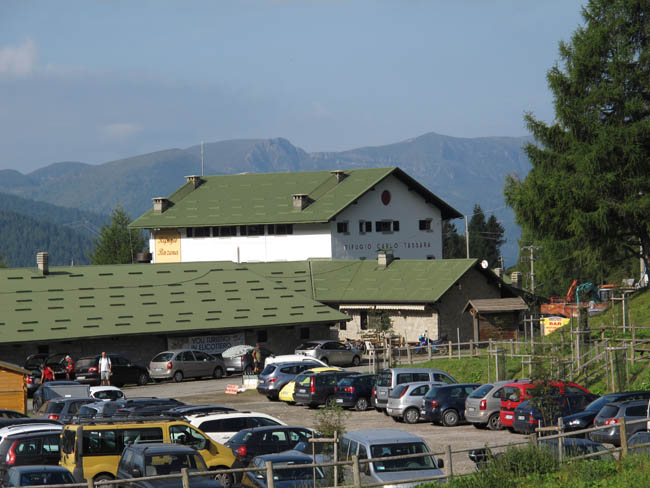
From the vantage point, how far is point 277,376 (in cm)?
4372

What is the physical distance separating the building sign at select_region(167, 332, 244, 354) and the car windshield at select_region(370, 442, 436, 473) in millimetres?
34588

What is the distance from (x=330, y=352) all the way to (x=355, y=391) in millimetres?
15464

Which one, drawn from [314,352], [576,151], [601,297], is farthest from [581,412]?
[601,297]

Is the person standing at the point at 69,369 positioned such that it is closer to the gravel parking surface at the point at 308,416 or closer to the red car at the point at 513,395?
the gravel parking surface at the point at 308,416

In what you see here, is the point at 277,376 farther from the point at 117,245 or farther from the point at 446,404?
the point at 117,245

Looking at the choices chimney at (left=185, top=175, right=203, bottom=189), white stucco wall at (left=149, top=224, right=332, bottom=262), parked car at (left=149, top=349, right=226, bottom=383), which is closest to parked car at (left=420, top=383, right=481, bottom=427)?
parked car at (left=149, top=349, right=226, bottom=383)

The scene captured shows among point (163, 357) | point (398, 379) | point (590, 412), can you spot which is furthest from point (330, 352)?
point (590, 412)

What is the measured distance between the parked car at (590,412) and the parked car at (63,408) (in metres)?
15.6

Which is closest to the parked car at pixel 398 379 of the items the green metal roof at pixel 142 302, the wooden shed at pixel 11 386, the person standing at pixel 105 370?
the wooden shed at pixel 11 386

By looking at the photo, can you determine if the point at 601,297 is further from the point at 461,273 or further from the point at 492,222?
the point at 492,222

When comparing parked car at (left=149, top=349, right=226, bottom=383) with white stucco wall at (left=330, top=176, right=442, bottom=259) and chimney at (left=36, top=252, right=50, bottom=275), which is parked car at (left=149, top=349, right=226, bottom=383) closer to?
chimney at (left=36, top=252, right=50, bottom=275)

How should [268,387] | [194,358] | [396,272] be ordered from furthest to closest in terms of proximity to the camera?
[396,272] → [194,358] → [268,387]

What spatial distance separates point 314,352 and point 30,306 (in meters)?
15.6

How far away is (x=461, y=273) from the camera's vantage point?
203ft
